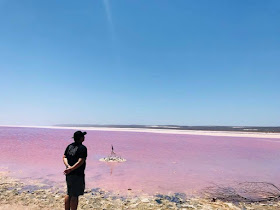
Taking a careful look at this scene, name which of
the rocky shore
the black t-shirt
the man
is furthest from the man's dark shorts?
the rocky shore

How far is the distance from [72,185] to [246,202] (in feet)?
19.8

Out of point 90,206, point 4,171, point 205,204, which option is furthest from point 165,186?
point 4,171

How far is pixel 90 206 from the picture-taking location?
766 centimetres

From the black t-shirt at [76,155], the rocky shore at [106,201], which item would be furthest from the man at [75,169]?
the rocky shore at [106,201]

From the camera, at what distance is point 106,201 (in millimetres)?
8180

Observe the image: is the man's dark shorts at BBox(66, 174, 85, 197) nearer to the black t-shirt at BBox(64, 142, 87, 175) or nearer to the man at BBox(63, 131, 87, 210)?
the man at BBox(63, 131, 87, 210)

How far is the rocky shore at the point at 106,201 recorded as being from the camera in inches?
301

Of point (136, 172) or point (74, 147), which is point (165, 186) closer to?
point (136, 172)

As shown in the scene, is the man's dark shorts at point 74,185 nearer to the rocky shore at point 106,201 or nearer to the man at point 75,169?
the man at point 75,169

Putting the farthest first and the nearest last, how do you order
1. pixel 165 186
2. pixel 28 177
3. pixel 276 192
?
pixel 28 177 → pixel 165 186 → pixel 276 192

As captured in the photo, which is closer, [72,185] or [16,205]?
[72,185]

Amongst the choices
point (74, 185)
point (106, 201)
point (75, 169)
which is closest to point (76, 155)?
point (75, 169)

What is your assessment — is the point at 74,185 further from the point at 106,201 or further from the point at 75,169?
the point at 106,201

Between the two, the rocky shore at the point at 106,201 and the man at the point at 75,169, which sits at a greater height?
the man at the point at 75,169
